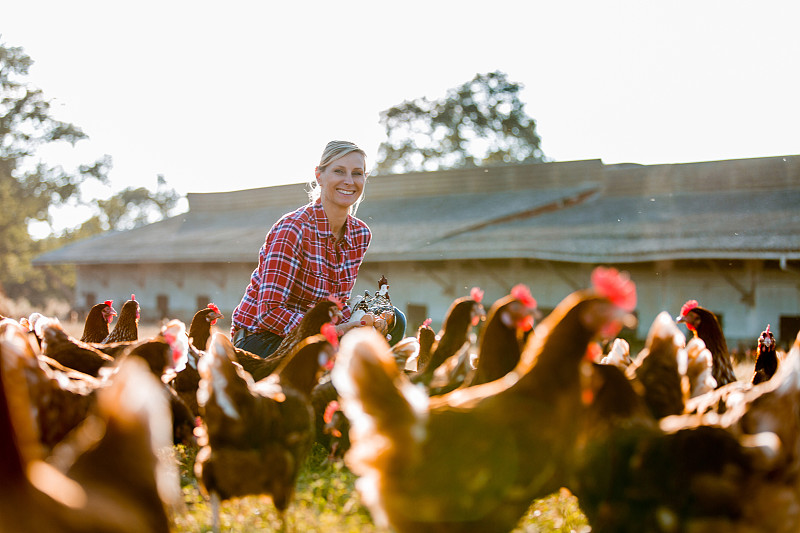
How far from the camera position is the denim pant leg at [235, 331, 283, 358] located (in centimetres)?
483

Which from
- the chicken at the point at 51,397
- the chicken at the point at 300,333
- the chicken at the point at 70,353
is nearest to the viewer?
the chicken at the point at 51,397

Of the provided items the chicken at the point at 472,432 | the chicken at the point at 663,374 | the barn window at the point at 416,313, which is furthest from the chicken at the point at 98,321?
the barn window at the point at 416,313

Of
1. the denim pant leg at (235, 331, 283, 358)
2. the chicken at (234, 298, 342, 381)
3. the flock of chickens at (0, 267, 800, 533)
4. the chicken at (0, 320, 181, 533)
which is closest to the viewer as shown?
the chicken at (0, 320, 181, 533)

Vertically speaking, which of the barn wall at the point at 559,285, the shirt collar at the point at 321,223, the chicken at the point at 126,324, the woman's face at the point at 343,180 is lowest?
the barn wall at the point at 559,285

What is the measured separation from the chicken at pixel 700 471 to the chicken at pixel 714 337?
1643mm

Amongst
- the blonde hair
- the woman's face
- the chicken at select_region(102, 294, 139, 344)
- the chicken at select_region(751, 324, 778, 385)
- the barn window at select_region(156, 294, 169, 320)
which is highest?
the blonde hair

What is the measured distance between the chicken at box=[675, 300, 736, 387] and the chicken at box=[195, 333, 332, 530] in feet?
9.07

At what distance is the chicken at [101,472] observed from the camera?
187 centimetres

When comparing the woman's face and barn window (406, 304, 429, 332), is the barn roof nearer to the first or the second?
barn window (406, 304, 429, 332)

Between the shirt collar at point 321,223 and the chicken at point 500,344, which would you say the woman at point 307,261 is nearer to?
the shirt collar at point 321,223

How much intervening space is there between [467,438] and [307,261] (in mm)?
2909

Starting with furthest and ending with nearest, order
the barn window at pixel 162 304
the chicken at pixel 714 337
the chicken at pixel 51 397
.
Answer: the barn window at pixel 162 304 < the chicken at pixel 714 337 < the chicken at pixel 51 397

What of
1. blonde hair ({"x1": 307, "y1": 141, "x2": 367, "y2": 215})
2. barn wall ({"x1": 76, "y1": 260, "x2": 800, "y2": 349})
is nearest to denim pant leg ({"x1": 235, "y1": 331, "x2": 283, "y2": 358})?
blonde hair ({"x1": 307, "y1": 141, "x2": 367, "y2": 215})

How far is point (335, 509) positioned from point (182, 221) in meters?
22.2
